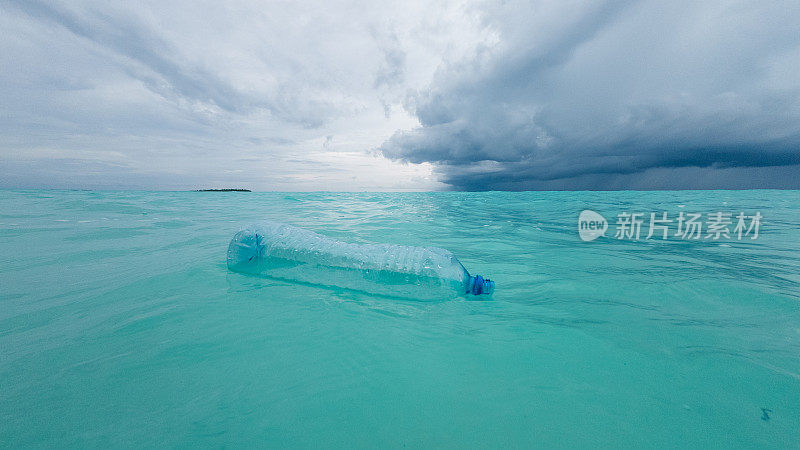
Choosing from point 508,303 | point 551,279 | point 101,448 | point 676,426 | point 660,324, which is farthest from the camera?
point 551,279

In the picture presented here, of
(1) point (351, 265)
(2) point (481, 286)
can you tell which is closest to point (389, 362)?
(2) point (481, 286)

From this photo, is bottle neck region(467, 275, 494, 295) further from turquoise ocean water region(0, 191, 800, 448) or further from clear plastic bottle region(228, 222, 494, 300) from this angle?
turquoise ocean water region(0, 191, 800, 448)

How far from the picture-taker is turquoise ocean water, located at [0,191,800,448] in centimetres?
129

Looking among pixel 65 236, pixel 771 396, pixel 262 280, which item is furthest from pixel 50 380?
pixel 65 236

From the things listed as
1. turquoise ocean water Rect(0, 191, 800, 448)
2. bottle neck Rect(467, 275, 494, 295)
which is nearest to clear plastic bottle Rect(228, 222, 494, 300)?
bottle neck Rect(467, 275, 494, 295)

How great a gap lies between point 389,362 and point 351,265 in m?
1.84

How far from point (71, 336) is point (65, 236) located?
5.12 meters

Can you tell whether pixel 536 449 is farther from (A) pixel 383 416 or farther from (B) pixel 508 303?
(B) pixel 508 303

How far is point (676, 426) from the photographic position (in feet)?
4.36

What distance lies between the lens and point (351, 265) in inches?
137

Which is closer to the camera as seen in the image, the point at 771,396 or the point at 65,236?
the point at 771,396

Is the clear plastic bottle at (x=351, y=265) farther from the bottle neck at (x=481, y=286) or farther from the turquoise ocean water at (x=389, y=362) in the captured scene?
the turquoise ocean water at (x=389, y=362)

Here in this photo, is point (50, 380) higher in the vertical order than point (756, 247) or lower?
lower

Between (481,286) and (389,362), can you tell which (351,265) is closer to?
(481,286)
